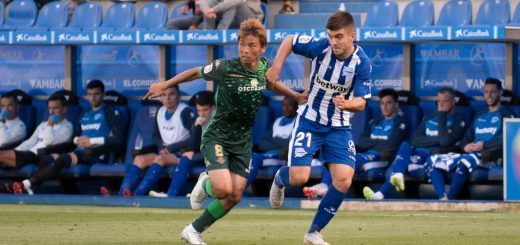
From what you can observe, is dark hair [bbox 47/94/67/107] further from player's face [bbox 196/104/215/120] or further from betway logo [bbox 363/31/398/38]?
betway logo [bbox 363/31/398/38]

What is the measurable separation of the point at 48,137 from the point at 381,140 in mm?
A: 5109

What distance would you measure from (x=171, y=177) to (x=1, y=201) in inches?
98.3

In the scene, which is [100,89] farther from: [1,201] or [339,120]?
[339,120]

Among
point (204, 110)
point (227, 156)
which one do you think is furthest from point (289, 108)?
point (227, 156)

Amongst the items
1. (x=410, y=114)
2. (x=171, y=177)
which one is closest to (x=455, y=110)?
(x=410, y=114)

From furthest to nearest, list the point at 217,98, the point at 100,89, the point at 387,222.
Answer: the point at 100,89 < the point at 387,222 < the point at 217,98

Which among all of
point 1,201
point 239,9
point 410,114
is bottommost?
point 1,201

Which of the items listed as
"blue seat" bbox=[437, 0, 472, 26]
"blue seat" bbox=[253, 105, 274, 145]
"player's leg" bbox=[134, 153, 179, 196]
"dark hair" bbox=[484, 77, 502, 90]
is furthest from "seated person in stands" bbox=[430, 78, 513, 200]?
"player's leg" bbox=[134, 153, 179, 196]

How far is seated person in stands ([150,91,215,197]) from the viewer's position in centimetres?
1859

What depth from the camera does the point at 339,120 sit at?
11570 mm

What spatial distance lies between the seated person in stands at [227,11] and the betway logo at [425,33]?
2.32 meters

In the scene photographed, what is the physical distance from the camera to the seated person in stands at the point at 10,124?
20.6 m

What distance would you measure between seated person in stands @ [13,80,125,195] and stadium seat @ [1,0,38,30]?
7.30ft

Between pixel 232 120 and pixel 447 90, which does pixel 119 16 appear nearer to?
pixel 447 90
